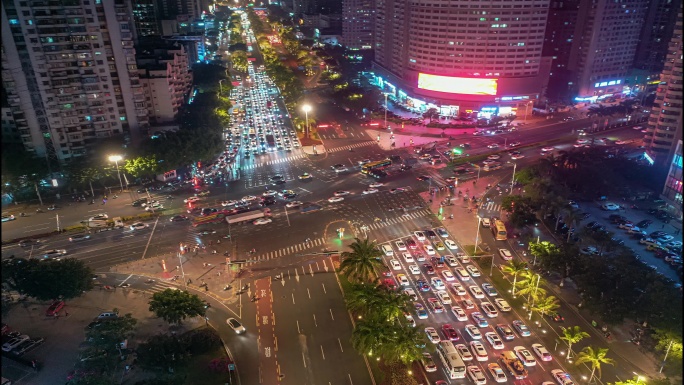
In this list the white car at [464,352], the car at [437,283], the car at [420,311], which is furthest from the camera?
the car at [437,283]

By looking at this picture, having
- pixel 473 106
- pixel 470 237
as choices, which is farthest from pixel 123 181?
pixel 473 106

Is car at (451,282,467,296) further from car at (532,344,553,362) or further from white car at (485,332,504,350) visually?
car at (532,344,553,362)

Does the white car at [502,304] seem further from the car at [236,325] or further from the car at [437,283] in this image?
the car at [236,325]

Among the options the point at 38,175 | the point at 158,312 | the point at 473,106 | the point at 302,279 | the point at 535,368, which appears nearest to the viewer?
the point at 535,368

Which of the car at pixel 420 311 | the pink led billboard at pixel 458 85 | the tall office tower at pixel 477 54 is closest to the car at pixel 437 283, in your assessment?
the car at pixel 420 311

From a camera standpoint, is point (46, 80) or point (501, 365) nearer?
point (501, 365)

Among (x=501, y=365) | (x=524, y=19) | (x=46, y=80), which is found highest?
(x=524, y=19)

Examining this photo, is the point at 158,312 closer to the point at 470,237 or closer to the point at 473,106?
the point at 470,237
